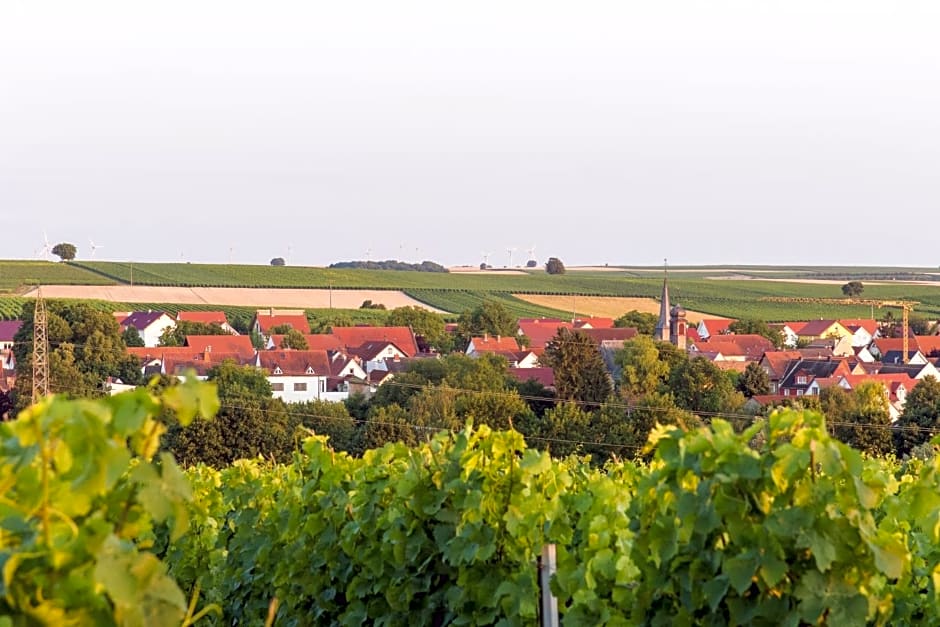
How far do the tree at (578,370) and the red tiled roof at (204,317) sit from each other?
37255 mm

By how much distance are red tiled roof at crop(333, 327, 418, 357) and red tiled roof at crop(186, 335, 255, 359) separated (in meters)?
8.42

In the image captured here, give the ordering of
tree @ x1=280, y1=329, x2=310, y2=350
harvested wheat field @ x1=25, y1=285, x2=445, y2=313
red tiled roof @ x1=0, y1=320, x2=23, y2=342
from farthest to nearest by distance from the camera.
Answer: harvested wheat field @ x1=25, y1=285, x2=445, y2=313
red tiled roof @ x1=0, y1=320, x2=23, y2=342
tree @ x1=280, y1=329, x2=310, y2=350

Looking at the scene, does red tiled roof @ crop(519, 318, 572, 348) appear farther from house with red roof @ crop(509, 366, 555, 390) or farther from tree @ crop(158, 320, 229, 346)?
house with red roof @ crop(509, 366, 555, 390)

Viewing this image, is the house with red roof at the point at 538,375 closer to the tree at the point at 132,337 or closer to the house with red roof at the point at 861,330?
the tree at the point at 132,337

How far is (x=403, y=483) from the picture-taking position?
7047 millimetres

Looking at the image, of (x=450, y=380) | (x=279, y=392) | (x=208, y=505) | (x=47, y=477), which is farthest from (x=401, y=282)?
(x=47, y=477)

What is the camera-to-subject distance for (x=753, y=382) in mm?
72500

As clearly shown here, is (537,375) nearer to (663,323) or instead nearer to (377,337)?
(377,337)

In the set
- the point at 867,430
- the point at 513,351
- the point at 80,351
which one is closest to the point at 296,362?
the point at 80,351

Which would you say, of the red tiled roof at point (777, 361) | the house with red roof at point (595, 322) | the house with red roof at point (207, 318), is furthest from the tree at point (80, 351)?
the house with red roof at point (595, 322)

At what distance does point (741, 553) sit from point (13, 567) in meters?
2.26

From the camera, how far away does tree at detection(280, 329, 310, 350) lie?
90.6 metres

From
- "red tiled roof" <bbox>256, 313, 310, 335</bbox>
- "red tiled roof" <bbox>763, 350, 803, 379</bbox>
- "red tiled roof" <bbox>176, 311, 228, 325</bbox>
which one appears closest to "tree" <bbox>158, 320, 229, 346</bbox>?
"red tiled roof" <bbox>176, 311, 228, 325</bbox>

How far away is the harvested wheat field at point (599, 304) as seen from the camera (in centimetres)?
12625
